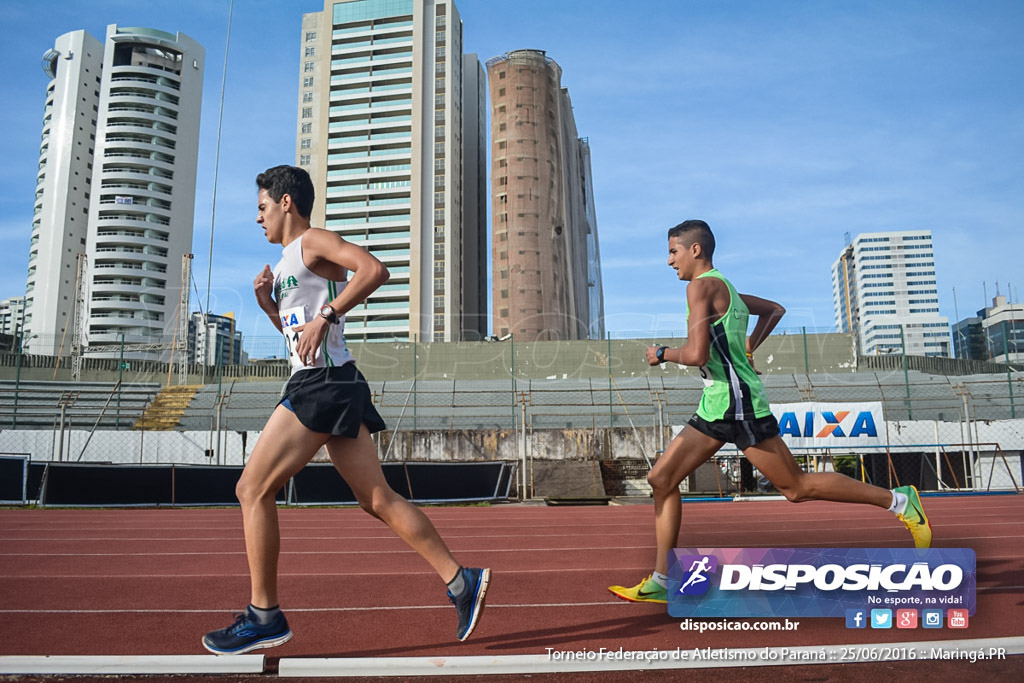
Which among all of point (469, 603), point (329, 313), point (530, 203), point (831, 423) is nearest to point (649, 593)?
point (469, 603)

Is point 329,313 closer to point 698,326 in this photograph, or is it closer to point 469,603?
point 469,603

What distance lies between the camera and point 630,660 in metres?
2.72

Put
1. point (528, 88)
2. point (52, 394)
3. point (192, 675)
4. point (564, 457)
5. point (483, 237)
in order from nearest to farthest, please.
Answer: point (192, 675) < point (564, 457) < point (52, 394) < point (528, 88) < point (483, 237)

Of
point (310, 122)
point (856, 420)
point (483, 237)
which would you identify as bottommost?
point (856, 420)

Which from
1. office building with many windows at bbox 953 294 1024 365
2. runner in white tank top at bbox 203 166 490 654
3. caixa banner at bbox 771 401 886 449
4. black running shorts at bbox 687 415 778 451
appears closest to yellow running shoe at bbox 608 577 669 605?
black running shorts at bbox 687 415 778 451

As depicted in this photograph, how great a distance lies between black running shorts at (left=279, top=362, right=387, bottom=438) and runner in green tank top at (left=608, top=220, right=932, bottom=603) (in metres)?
1.38

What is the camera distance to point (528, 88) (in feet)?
242

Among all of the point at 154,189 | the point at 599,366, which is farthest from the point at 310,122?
the point at 599,366

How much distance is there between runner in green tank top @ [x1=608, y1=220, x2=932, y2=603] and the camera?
140 inches

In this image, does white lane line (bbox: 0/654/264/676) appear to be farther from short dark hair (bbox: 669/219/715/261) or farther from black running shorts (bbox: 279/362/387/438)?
short dark hair (bbox: 669/219/715/261)

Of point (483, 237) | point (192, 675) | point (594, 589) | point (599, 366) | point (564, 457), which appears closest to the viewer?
point (192, 675)

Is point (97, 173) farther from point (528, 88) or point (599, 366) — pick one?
point (599, 366)

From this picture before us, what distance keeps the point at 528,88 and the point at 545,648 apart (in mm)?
75456

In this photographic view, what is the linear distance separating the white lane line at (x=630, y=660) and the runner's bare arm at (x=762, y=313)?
172cm
